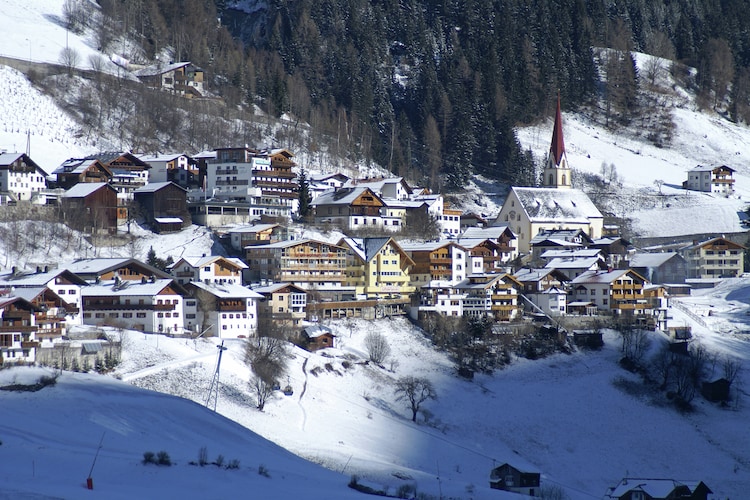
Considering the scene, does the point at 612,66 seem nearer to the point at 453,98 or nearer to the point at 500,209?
the point at 453,98

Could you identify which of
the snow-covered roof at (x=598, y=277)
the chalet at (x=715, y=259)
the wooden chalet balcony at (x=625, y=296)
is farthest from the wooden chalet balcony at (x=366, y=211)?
the chalet at (x=715, y=259)

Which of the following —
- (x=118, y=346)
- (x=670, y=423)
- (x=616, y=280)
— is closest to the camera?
(x=118, y=346)

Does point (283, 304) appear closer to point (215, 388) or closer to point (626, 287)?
point (215, 388)

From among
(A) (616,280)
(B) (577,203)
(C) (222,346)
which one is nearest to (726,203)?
(B) (577,203)

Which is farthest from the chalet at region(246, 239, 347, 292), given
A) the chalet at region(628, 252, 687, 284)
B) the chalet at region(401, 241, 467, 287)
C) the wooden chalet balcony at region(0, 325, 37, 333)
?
the chalet at region(628, 252, 687, 284)

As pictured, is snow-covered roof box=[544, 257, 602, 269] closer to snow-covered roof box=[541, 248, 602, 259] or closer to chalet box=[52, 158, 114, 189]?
snow-covered roof box=[541, 248, 602, 259]

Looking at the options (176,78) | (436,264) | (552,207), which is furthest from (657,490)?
(176,78)

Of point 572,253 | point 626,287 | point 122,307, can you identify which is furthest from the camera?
point 572,253
